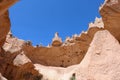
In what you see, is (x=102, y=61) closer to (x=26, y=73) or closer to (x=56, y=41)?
(x=26, y=73)

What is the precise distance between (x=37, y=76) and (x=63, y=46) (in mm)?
10041

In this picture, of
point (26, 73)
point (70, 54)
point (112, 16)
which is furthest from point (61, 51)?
point (112, 16)

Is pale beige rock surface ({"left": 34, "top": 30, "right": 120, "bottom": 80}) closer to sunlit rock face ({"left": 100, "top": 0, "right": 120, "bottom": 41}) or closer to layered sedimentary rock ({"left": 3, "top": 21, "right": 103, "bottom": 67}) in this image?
sunlit rock face ({"left": 100, "top": 0, "right": 120, "bottom": 41})

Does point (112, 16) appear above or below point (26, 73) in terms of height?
below

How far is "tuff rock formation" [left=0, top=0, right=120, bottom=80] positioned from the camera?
7.53 meters

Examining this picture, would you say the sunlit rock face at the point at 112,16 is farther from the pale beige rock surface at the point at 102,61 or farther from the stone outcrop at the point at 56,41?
the stone outcrop at the point at 56,41

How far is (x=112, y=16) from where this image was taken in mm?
8023

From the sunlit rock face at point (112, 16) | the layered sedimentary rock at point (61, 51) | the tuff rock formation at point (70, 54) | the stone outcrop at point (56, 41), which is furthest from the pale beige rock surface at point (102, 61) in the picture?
the stone outcrop at point (56, 41)

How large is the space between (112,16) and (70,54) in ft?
83.3

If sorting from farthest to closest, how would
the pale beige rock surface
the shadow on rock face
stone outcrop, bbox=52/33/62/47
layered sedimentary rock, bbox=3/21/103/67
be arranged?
stone outcrop, bbox=52/33/62/47 → layered sedimentary rock, bbox=3/21/103/67 → the shadow on rock face → the pale beige rock surface

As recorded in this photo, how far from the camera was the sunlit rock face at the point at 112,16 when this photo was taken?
7969 millimetres

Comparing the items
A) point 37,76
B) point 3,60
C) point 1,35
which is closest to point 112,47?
point 1,35

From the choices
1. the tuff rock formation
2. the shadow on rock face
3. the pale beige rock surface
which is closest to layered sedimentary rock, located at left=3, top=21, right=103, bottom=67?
the tuff rock formation

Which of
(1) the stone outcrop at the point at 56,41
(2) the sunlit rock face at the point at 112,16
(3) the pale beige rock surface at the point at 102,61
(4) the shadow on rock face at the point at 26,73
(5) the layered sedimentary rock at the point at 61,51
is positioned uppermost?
(1) the stone outcrop at the point at 56,41
